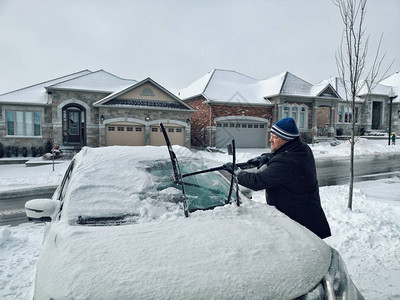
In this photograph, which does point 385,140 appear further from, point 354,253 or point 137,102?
point 354,253

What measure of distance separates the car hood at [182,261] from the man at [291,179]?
0.42m

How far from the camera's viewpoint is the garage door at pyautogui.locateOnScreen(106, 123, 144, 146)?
18031mm

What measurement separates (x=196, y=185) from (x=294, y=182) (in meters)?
0.99

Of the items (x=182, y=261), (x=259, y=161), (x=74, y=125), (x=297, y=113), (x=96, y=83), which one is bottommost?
(x=182, y=261)

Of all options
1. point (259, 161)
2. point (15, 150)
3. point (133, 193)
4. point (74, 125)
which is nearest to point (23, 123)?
point (15, 150)

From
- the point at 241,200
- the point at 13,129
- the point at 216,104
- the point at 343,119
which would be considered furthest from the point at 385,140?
the point at 13,129

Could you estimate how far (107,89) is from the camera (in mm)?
19141

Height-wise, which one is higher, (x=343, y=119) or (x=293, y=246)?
(x=343, y=119)

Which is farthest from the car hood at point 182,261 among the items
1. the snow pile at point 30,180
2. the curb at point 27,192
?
the snow pile at point 30,180

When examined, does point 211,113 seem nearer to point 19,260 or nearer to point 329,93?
point 329,93

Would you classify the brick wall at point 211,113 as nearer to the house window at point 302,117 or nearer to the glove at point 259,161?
the house window at point 302,117

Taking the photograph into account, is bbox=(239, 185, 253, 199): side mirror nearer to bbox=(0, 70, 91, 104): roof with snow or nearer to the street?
the street

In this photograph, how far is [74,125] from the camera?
19234mm

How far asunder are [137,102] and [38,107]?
22.6ft
